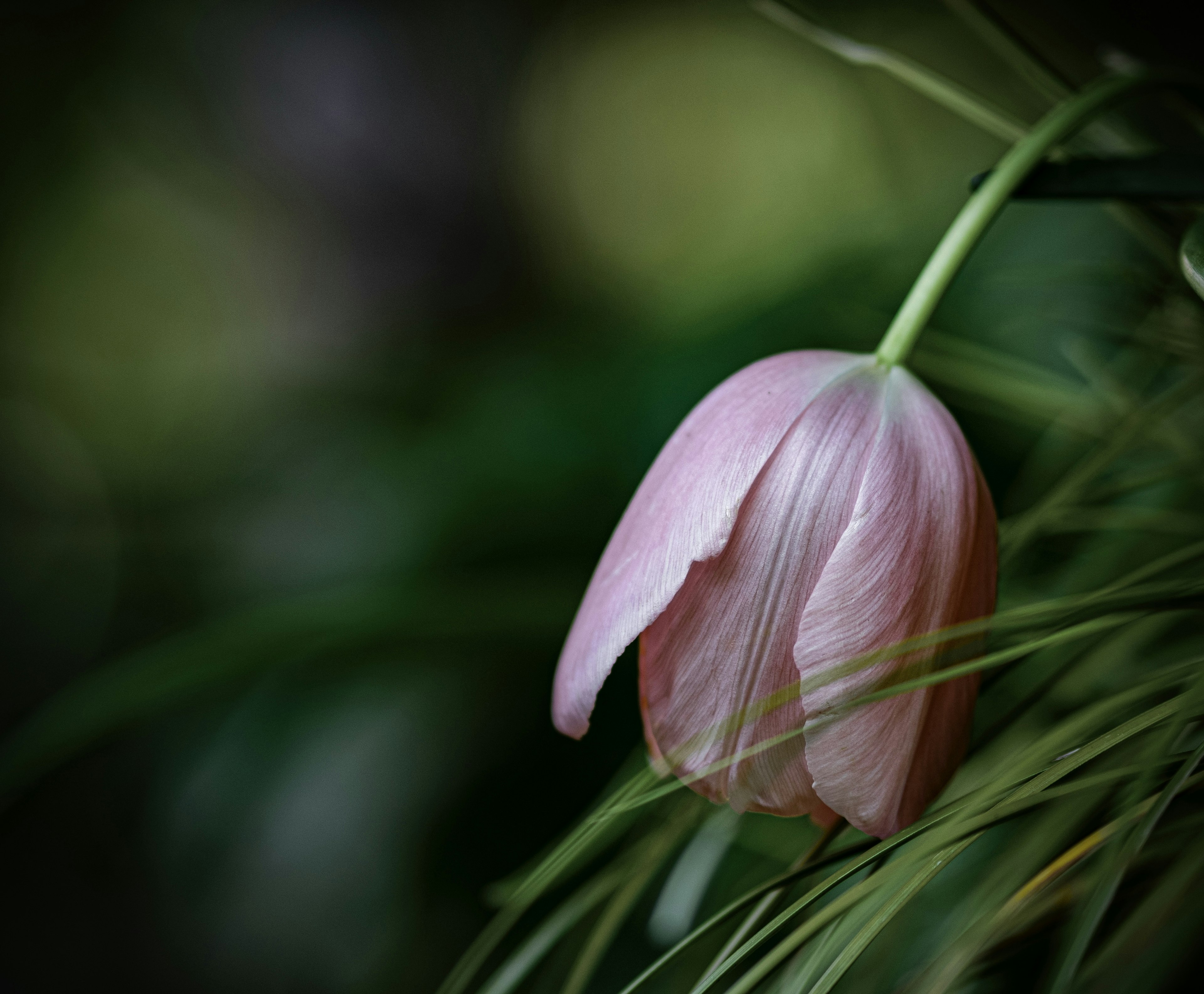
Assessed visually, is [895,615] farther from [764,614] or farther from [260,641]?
[260,641]

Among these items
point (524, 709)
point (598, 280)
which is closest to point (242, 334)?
point (598, 280)

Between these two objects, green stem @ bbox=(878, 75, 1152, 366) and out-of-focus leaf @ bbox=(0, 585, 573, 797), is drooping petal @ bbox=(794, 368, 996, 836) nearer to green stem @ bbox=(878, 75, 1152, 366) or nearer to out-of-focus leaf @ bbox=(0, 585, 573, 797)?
green stem @ bbox=(878, 75, 1152, 366)

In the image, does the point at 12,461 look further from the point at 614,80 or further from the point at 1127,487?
the point at 1127,487

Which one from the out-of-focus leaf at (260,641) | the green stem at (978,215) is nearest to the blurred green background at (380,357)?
the out-of-focus leaf at (260,641)

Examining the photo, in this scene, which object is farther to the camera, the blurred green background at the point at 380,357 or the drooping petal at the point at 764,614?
the blurred green background at the point at 380,357

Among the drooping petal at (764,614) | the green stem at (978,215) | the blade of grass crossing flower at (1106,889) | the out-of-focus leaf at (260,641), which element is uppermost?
the green stem at (978,215)

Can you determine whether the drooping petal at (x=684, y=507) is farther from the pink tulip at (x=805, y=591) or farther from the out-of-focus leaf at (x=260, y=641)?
the out-of-focus leaf at (x=260, y=641)
